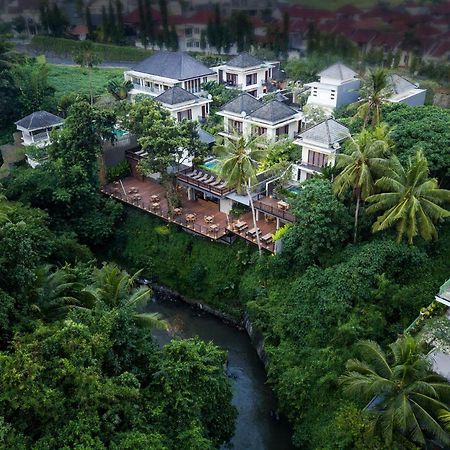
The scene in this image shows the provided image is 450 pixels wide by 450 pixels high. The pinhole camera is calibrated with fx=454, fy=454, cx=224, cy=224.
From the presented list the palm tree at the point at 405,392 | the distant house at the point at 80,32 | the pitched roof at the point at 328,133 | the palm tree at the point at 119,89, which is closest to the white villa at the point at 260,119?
the pitched roof at the point at 328,133

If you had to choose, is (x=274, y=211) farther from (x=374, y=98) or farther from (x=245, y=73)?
(x=245, y=73)

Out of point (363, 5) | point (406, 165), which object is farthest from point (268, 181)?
point (363, 5)

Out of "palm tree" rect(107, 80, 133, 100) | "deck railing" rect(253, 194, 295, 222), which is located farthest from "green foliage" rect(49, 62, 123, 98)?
"deck railing" rect(253, 194, 295, 222)

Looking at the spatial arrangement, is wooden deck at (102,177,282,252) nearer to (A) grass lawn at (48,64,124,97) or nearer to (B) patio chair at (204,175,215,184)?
(B) patio chair at (204,175,215,184)

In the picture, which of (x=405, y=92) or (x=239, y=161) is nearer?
(x=239, y=161)

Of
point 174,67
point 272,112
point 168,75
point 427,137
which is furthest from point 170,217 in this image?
point 174,67

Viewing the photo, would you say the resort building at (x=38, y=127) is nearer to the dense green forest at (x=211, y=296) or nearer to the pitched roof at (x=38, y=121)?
the pitched roof at (x=38, y=121)

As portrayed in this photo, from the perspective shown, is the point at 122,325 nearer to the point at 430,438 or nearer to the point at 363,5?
the point at 430,438
